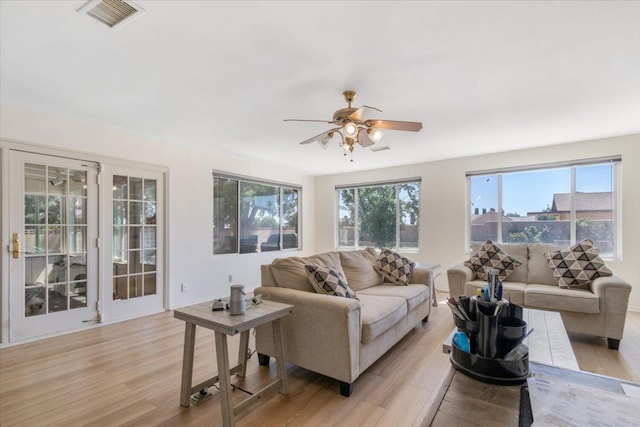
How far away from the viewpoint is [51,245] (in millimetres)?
3391

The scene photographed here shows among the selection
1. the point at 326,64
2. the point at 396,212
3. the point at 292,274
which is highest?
the point at 326,64

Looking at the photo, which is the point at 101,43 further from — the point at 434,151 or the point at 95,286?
the point at 434,151

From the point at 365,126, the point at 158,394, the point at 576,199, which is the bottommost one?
the point at 158,394

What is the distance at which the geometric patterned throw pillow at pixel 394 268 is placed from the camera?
3.65 m

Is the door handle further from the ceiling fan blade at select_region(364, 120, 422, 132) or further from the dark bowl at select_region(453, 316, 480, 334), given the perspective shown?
the dark bowl at select_region(453, 316, 480, 334)

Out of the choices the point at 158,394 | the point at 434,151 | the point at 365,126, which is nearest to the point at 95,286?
the point at 158,394

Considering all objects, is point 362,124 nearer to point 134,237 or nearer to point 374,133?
point 374,133

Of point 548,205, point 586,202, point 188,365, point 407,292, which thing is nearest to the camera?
point 188,365

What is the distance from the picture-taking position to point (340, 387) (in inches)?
87.3

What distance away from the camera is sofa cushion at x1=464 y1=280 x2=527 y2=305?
337cm

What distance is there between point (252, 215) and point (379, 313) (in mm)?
3853

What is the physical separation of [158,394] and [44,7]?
8.26 feet

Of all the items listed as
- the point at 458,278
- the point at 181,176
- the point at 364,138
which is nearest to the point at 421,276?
the point at 458,278

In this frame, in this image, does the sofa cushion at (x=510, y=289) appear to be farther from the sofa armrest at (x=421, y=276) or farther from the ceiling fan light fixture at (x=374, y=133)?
the ceiling fan light fixture at (x=374, y=133)
